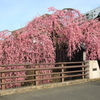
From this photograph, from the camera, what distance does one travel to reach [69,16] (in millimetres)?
11086

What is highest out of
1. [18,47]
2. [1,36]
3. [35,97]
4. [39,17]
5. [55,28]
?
[39,17]

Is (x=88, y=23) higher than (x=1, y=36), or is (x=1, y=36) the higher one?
(x=88, y=23)

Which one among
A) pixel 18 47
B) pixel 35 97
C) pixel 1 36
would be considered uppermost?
pixel 1 36

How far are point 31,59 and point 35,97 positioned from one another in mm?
2845

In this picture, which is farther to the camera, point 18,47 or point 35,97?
point 18,47

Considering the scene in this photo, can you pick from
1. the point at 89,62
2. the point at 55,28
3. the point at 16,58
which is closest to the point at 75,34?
the point at 55,28

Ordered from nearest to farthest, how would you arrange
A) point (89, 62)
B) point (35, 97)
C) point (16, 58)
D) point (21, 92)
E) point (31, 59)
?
point (35, 97), point (21, 92), point (16, 58), point (31, 59), point (89, 62)

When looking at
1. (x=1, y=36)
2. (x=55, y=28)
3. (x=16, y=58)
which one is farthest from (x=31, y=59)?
(x=55, y=28)

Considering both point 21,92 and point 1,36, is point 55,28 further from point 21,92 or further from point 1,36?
point 21,92

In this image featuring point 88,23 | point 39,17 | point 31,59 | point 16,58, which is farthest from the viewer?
point 88,23

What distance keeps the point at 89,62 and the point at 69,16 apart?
12.3 feet

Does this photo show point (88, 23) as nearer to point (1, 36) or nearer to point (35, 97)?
point (1, 36)

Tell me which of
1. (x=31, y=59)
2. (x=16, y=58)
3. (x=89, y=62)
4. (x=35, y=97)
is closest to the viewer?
(x=35, y=97)

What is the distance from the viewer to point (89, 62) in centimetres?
922
